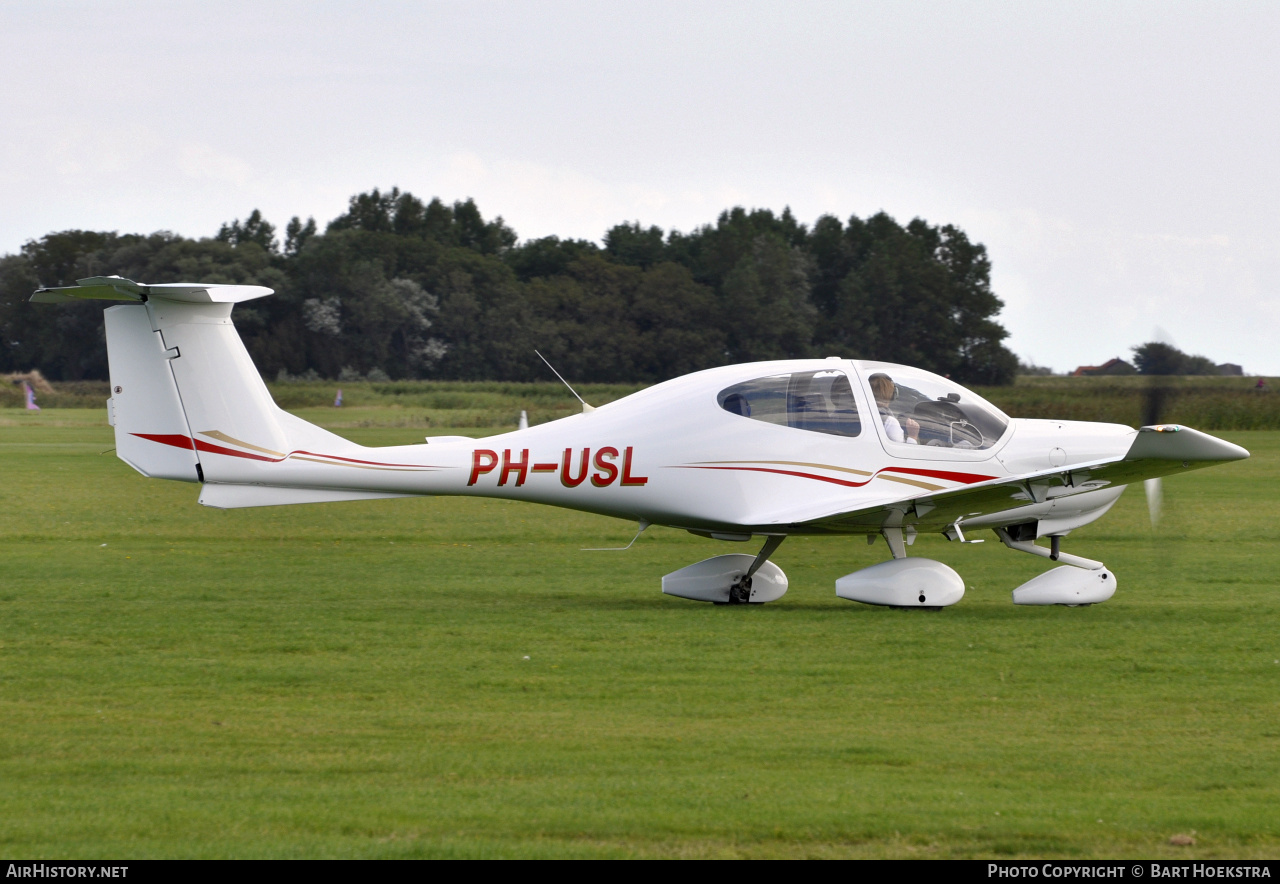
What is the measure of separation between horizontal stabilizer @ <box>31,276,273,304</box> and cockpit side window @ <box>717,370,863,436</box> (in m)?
4.12

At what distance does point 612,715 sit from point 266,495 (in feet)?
16.2

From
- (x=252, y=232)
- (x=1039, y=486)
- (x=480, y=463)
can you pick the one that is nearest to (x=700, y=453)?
(x=480, y=463)

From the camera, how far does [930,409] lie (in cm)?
1158

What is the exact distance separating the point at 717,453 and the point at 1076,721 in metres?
4.70

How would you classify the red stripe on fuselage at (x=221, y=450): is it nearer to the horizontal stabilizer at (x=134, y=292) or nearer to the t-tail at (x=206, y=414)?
the t-tail at (x=206, y=414)

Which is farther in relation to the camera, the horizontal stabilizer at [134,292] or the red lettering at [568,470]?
the red lettering at [568,470]

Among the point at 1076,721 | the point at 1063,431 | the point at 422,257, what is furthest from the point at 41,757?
the point at 422,257

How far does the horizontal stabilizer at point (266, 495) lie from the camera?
11.2m

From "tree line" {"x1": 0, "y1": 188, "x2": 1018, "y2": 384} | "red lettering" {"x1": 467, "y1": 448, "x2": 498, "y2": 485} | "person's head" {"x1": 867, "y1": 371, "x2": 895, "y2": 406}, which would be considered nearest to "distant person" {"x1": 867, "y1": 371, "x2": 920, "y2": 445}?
"person's head" {"x1": 867, "y1": 371, "x2": 895, "y2": 406}

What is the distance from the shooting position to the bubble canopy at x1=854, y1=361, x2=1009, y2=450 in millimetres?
11508

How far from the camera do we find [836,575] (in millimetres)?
14633

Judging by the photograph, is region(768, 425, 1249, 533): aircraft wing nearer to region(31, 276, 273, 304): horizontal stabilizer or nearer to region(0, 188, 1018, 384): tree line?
region(31, 276, 273, 304): horizontal stabilizer

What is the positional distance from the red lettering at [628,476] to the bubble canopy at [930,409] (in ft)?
6.82

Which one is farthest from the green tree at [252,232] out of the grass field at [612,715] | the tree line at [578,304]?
the grass field at [612,715]
